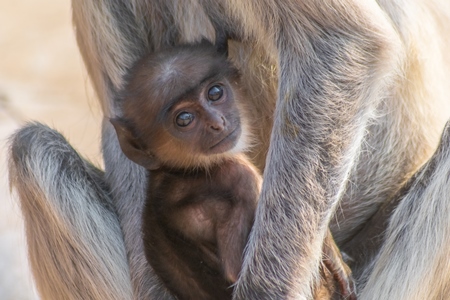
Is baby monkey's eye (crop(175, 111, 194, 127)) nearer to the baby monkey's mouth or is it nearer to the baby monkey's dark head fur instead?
the baby monkey's dark head fur

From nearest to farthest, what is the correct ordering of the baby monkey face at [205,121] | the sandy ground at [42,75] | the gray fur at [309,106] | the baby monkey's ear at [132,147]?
the gray fur at [309,106] → the baby monkey face at [205,121] → the baby monkey's ear at [132,147] → the sandy ground at [42,75]

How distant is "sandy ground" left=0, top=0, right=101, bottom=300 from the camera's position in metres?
9.55

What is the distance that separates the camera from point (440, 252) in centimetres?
470

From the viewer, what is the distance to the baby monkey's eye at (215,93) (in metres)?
4.61

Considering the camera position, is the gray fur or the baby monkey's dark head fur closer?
the gray fur

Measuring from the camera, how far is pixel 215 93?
15.1 feet

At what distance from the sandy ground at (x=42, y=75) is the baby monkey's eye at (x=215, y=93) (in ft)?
13.1

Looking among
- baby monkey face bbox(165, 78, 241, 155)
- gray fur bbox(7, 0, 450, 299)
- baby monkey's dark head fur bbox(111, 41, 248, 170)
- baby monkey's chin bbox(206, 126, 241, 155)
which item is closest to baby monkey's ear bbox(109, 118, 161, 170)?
baby monkey's dark head fur bbox(111, 41, 248, 170)

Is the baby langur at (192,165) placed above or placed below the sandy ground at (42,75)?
below

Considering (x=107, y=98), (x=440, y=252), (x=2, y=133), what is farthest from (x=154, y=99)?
(x=2, y=133)

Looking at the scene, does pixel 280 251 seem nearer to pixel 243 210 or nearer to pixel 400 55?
pixel 243 210

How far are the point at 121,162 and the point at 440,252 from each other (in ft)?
5.90

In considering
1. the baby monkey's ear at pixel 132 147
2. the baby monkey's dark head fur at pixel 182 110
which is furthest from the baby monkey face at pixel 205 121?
the baby monkey's ear at pixel 132 147

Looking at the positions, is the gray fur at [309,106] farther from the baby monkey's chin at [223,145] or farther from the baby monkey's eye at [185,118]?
the baby monkey's eye at [185,118]
